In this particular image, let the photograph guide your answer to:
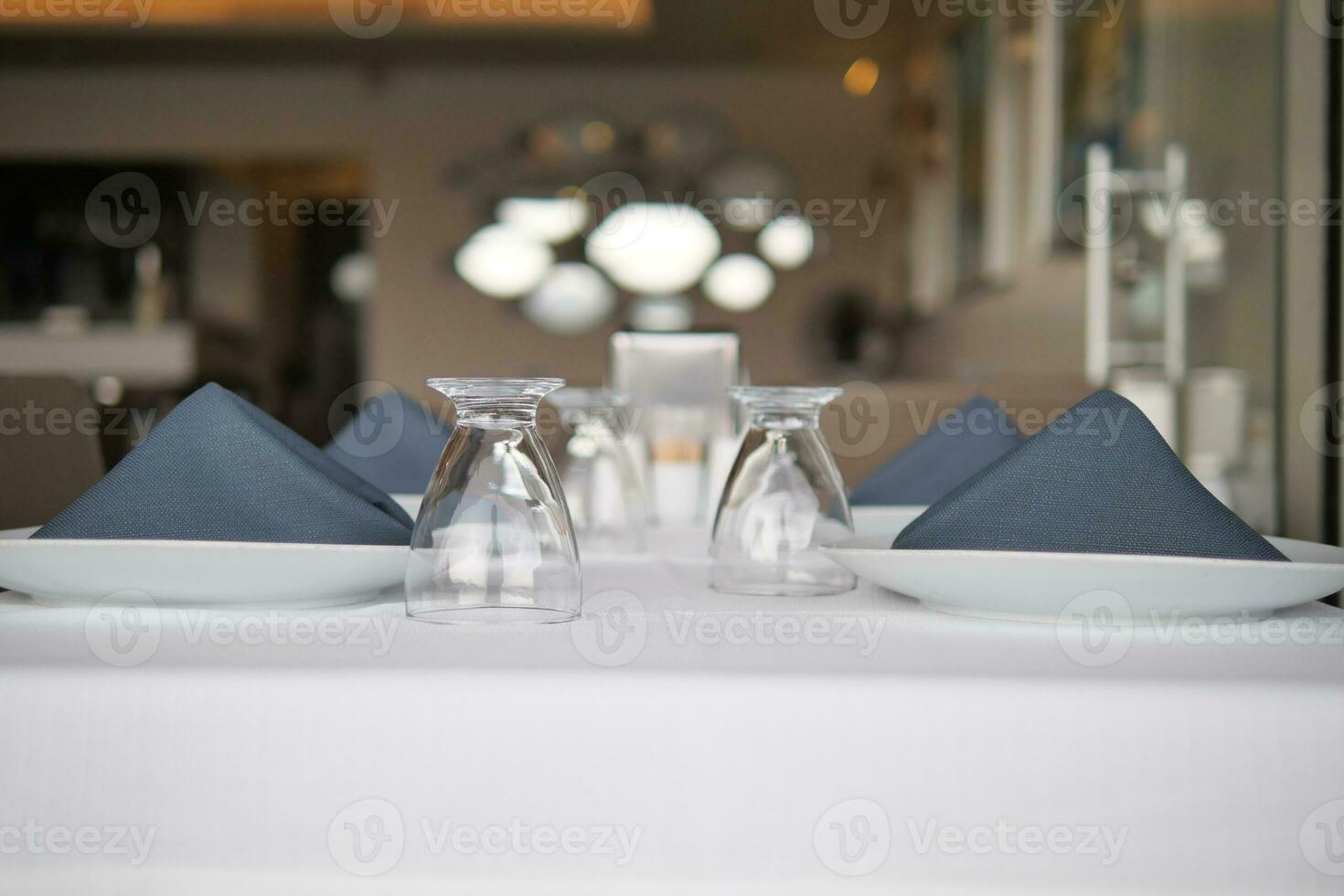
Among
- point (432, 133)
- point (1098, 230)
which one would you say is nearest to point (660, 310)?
point (432, 133)

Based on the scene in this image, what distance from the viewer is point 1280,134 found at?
228 cm

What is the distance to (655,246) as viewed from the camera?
6.48 meters

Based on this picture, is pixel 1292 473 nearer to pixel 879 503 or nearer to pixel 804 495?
pixel 879 503

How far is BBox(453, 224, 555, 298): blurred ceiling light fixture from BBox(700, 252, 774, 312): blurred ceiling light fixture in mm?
853

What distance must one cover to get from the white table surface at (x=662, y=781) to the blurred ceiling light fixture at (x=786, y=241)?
20.5ft

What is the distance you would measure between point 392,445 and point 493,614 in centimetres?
62

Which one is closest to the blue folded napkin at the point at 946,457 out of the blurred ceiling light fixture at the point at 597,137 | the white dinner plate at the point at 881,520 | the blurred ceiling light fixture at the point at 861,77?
the white dinner plate at the point at 881,520

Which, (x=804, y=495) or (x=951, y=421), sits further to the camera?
(x=951, y=421)

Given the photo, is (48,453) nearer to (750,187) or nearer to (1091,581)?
(1091,581)

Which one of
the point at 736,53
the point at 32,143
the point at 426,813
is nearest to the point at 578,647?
the point at 426,813

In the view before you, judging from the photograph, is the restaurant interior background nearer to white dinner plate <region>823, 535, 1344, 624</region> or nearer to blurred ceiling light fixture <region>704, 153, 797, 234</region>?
blurred ceiling light fixture <region>704, 153, 797, 234</region>

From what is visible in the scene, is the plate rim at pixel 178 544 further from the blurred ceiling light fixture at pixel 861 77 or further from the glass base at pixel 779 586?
the blurred ceiling light fixture at pixel 861 77

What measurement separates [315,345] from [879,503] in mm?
7256

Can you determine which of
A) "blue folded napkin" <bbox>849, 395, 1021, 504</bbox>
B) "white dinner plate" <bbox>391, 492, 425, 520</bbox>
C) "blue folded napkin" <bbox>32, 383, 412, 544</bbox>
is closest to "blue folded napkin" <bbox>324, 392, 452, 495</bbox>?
"white dinner plate" <bbox>391, 492, 425, 520</bbox>
